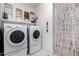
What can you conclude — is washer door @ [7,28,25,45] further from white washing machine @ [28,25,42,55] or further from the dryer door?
white washing machine @ [28,25,42,55]

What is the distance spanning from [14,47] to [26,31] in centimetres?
27

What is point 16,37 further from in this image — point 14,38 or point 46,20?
point 46,20

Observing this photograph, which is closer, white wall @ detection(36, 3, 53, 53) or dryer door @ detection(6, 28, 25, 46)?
dryer door @ detection(6, 28, 25, 46)

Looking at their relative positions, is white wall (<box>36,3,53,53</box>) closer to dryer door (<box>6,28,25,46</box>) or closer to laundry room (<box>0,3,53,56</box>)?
laundry room (<box>0,3,53,56</box>)

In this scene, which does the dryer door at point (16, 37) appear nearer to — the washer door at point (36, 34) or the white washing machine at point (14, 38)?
the white washing machine at point (14, 38)

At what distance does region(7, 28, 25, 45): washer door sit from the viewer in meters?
1.31

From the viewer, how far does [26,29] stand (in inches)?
55.6

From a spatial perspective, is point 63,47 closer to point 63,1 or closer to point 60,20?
point 60,20

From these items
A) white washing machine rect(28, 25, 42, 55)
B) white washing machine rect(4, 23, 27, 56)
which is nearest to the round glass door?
white washing machine rect(4, 23, 27, 56)

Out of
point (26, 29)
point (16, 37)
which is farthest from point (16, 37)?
point (26, 29)

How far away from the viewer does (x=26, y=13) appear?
4.54 feet

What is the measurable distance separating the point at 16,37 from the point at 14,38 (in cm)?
3

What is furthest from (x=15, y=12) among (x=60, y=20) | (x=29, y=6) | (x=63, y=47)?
(x=63, y=47)

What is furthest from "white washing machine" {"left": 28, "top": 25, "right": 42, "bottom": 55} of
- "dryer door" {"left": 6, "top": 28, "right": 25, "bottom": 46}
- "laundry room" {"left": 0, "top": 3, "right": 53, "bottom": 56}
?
"dryer door" {"left": 6, "top": 28, "right": 25, "bottom": 46}
